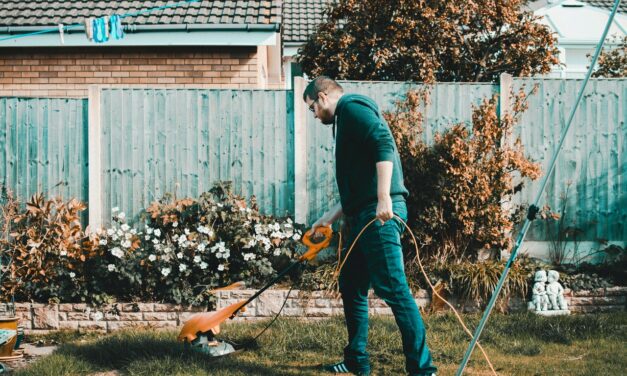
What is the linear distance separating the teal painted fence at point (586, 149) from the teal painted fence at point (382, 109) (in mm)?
599

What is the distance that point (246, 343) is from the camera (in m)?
5.13

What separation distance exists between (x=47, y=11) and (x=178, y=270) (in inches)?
204

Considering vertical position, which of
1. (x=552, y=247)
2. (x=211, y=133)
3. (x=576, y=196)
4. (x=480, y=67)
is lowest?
(x=552, y=247)

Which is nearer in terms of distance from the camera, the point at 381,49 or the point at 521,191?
the point at 521,191

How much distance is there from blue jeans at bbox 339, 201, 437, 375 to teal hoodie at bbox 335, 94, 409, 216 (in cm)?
9

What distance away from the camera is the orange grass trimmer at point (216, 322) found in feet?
14.9

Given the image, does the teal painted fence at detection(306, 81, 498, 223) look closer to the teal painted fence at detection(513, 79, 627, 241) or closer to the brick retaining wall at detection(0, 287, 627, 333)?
the teal painted fence at detection(513, 79, 627, 241)

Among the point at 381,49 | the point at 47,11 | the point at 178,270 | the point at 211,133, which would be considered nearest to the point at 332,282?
the point at 178,270

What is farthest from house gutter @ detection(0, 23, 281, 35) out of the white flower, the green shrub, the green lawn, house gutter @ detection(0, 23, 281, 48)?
the green lawn

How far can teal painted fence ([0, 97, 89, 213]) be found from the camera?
7.14m

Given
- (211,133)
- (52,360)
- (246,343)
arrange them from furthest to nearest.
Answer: (211,133)
(246,343)
(52,360)

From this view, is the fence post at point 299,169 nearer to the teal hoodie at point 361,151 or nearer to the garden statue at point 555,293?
the garden statue at point 555,293

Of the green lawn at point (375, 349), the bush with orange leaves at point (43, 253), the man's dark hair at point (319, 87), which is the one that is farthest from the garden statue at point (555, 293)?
the bush with orange leaves at point (43, 253)

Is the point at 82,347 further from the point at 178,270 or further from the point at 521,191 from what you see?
the point at 521,191
